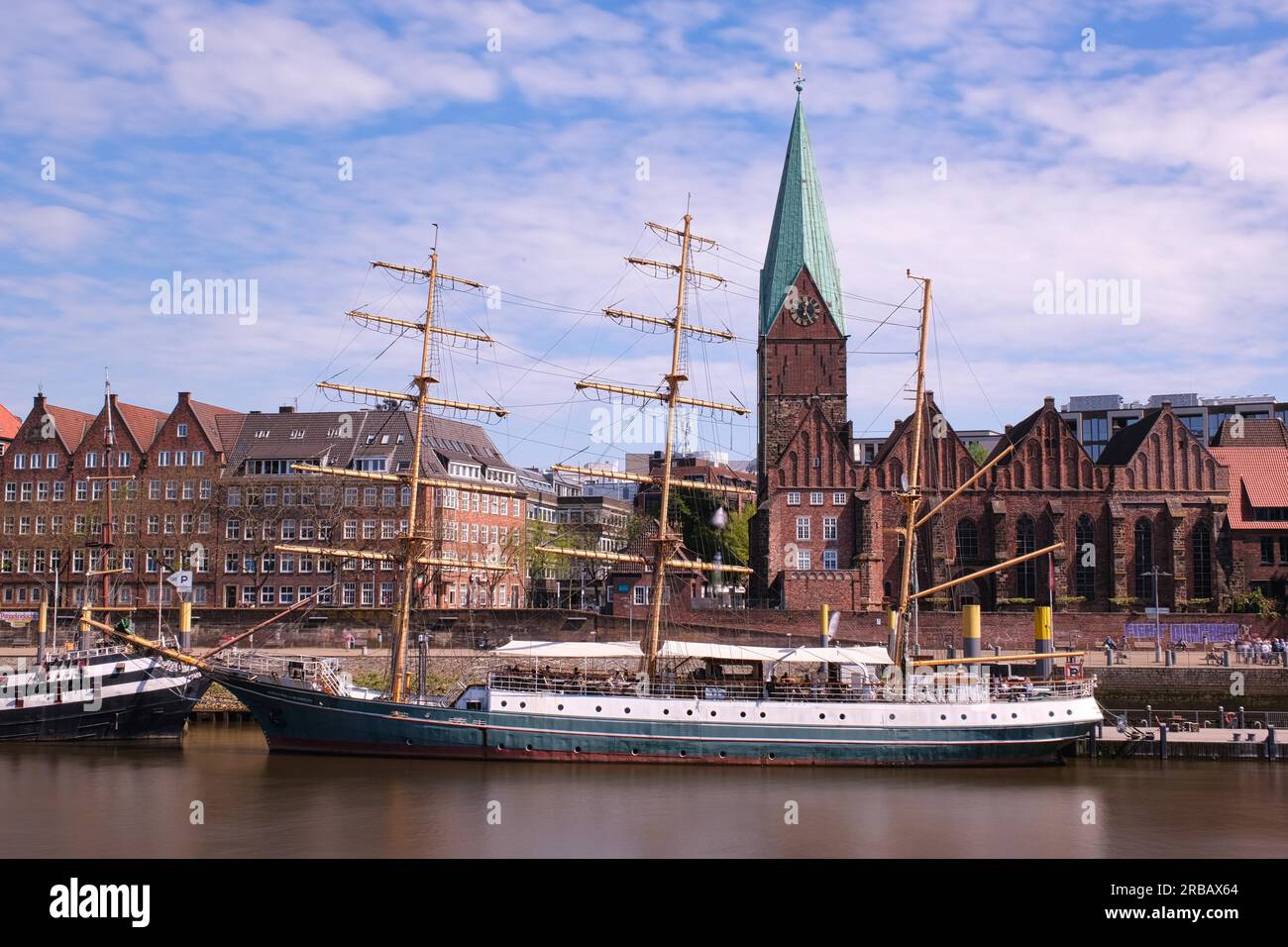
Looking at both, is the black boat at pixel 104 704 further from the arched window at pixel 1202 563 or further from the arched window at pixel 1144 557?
the arched window at pixel 1202 563

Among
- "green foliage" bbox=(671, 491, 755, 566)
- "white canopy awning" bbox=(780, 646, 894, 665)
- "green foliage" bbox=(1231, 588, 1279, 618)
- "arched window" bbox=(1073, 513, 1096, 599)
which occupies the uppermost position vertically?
"green foliage" bbox=(671, 491, 755, 566)

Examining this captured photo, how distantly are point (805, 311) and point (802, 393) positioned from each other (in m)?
5.81

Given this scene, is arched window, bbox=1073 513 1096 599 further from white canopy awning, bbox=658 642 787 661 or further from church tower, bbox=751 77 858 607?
white canopy awning, bbox=658 642 787 661

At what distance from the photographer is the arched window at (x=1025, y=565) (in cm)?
8406

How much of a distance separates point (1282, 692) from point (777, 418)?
137 feet

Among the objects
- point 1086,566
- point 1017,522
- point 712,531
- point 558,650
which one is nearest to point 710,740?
point 558,650

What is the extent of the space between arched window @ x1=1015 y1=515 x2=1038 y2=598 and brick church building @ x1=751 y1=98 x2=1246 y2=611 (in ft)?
0.29

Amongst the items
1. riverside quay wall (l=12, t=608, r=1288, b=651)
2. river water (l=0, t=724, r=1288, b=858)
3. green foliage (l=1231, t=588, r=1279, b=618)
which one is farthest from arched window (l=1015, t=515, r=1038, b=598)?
river water (l=0, t=724, r=1288, b=858)

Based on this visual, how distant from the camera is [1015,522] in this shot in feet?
283

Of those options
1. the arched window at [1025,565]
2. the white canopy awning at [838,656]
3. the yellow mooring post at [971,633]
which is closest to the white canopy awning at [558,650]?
the white canopy awning at [838,656]

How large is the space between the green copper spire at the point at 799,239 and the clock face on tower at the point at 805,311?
2.90 ft

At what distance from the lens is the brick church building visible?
8319 centimetres
